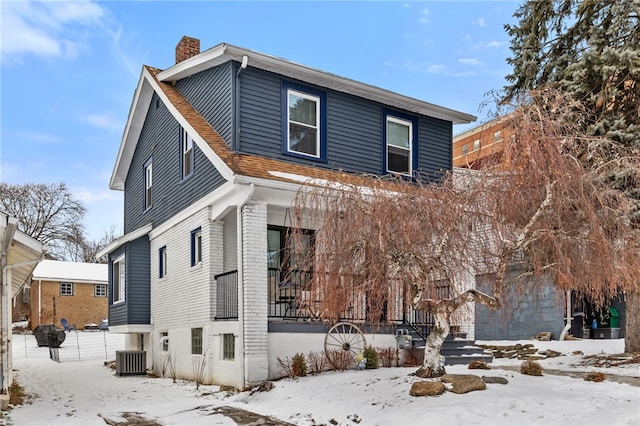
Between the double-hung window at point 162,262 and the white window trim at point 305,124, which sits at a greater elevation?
the white window trim at point 305,124

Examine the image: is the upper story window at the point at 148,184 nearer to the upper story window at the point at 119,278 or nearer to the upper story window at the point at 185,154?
the upper story window at the point at 119,278

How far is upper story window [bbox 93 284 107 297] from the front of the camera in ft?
131

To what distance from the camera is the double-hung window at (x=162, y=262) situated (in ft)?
54.1

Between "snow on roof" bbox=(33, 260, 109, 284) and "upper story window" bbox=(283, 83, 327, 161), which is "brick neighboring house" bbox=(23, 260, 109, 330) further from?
"upper story window" bbox=(283, 83, 327, 161)

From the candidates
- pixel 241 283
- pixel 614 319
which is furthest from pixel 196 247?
pixel 614 319

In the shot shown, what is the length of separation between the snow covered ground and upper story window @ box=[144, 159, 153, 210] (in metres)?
6.29

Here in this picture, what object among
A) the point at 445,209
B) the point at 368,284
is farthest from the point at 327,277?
the point at 445,209

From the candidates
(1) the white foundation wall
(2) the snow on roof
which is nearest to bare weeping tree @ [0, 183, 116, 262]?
(2) the snow on roof

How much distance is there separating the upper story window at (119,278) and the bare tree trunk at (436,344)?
1181 cm

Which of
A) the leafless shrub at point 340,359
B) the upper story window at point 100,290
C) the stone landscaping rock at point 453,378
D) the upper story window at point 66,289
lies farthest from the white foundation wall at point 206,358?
the upper story window at point 100,290

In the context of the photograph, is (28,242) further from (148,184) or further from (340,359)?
(148,184)

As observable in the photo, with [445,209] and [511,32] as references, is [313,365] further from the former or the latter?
[511,32]

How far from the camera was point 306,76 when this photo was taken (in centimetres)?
1400

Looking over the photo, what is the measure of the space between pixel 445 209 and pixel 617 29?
281 inches
